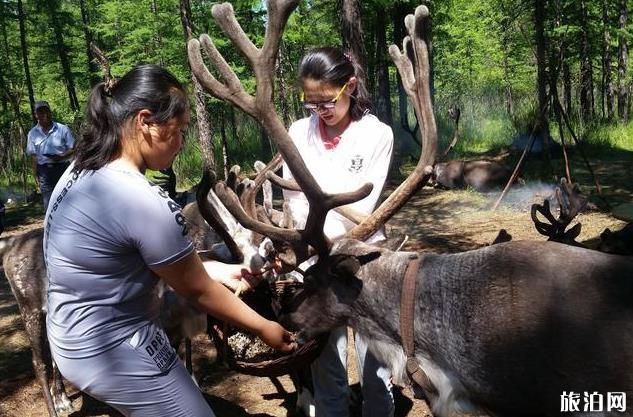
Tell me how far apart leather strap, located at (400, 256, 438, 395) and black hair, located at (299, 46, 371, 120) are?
0.94m

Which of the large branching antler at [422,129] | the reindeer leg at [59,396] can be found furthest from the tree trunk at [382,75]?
the large branching antler at [422,129]

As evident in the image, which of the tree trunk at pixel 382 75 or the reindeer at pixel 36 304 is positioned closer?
the reindeer at pixel 36 304

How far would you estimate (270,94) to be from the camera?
2.66 metres

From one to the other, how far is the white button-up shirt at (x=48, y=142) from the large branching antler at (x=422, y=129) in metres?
6.12

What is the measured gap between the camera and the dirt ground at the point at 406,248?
433cm

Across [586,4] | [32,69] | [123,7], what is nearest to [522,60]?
[586,4]

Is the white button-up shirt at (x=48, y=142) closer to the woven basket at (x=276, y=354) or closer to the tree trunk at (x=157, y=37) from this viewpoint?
the woven basket at (x=276, y=354)

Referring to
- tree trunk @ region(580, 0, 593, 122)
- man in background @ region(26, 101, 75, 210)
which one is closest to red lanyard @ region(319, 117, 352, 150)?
man in background @ region(26, 101, 75, 210)

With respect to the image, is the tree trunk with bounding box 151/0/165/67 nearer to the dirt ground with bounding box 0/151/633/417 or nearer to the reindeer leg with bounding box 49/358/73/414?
the dirt ground with bounding box 0/151/633/417

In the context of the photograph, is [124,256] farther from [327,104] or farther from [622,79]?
[622,79]

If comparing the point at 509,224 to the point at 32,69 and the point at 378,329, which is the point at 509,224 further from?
the point at 32,69

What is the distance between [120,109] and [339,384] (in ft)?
6.20

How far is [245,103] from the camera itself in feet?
8.90

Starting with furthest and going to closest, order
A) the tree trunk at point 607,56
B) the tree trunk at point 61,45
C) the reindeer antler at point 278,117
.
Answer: the tree trunk at point 61,45 → the tree trunk at point 607,56 → the reindeer antler at point 278,117
